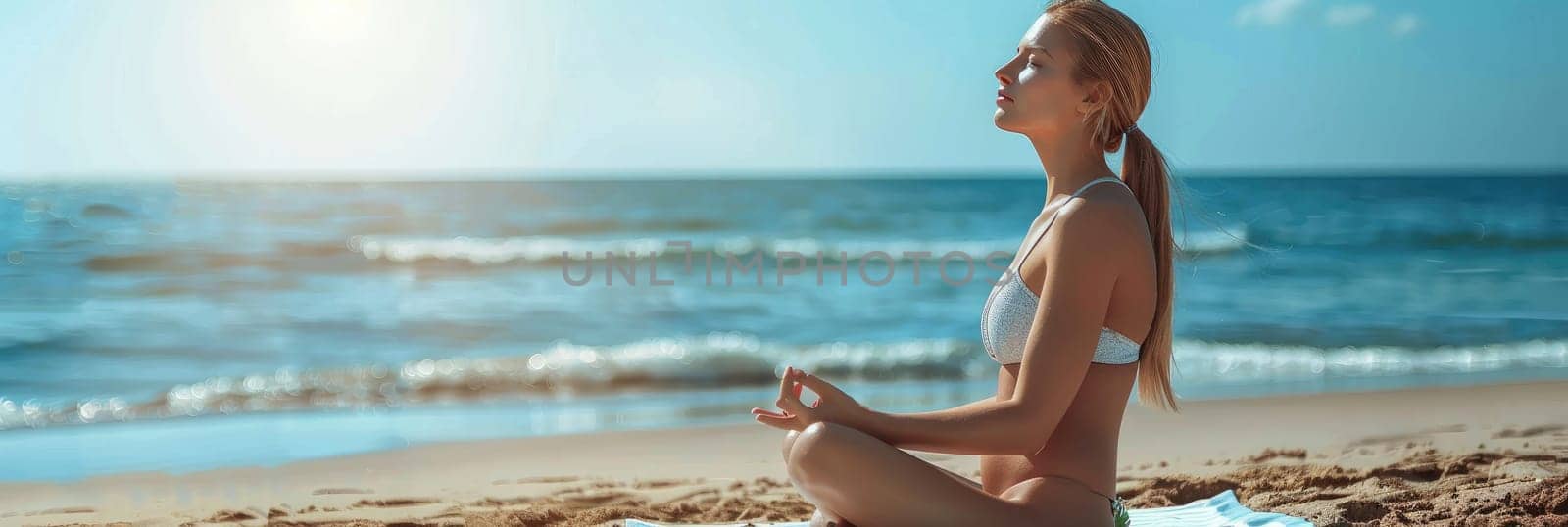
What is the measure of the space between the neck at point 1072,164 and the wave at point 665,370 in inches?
256

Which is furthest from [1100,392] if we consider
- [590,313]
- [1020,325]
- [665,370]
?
[590,313]

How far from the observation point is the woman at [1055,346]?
230 centimetres

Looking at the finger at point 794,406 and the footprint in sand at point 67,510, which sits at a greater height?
the finger at point 794,406

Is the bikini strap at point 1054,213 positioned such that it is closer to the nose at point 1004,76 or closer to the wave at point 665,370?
the nose at point 1004,76

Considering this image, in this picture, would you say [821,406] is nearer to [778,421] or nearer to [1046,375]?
[778,421]

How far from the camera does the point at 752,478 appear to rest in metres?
5.73

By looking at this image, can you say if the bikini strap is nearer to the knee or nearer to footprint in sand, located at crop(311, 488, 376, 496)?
the knee

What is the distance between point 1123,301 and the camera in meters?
2.43

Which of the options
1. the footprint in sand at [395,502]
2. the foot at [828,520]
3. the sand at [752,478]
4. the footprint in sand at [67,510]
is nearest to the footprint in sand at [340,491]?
the sand at [752,478]

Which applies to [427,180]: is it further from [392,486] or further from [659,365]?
[392,486]

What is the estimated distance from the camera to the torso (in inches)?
95.1

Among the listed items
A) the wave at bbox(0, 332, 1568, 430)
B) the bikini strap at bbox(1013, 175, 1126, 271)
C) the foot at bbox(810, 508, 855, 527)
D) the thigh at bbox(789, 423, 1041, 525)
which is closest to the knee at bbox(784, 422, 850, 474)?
the thigh at bbox(789, 423, 1041, 525)

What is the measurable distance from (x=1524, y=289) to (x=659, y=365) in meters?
11.5

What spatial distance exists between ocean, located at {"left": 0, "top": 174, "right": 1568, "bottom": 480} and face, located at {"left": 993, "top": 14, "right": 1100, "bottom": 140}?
11.8 inches
